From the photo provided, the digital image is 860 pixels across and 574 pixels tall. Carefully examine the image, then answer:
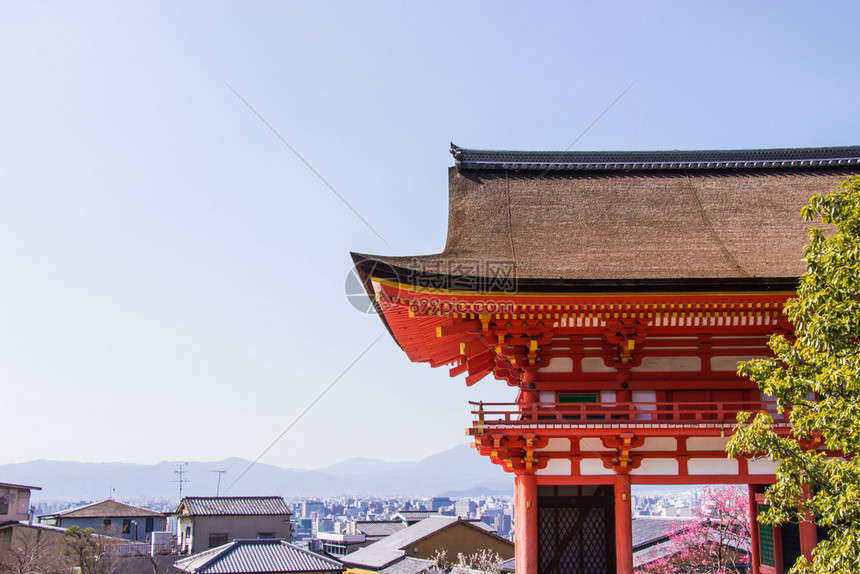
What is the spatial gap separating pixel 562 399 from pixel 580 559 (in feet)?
7.87

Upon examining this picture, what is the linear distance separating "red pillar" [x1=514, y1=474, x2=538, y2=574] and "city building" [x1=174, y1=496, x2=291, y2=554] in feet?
121

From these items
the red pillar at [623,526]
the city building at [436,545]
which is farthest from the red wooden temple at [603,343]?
the city building at [436,545]

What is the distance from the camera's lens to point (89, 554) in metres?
32.3

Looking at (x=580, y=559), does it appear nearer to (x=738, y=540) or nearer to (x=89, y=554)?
(x=738, y=540)

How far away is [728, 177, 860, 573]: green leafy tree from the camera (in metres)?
6.64

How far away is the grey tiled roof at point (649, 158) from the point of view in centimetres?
1441

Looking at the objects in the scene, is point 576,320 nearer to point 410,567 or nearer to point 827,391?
point 827,391

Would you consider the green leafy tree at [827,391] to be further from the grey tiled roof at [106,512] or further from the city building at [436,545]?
the grey tiled roof at [106,512]

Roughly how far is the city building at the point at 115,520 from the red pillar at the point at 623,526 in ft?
145

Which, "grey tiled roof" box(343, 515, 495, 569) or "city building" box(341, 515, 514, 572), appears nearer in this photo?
"grey tiled roof" box(343, 515, 495, 569)

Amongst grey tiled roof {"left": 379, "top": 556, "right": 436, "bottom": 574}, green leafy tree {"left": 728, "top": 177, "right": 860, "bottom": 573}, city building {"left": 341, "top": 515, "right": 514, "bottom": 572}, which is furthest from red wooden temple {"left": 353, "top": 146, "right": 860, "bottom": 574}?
city building {"left": 341, "top": 515, "right": 514, "bottom": 572}

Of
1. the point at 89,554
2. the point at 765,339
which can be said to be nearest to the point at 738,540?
the point at 765,339

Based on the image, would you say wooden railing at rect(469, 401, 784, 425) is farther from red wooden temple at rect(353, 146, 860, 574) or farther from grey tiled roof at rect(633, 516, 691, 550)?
grey tiled roof at rect(633, 516, 691, 550)

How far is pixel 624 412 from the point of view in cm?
941
